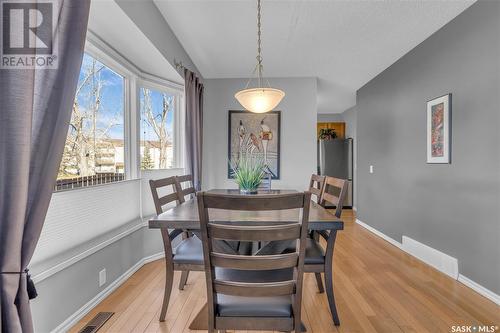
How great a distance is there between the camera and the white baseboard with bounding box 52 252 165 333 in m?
1.73

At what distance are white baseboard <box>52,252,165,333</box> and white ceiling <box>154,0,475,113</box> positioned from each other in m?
2.49

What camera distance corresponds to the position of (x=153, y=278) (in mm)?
2551

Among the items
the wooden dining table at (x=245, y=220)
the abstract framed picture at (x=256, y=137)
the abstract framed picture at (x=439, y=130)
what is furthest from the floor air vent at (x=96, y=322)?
the abstract framed picture at (x=439, y=130)

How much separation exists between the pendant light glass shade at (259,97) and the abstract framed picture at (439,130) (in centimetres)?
179

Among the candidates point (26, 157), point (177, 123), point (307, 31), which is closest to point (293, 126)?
point (307, 31)

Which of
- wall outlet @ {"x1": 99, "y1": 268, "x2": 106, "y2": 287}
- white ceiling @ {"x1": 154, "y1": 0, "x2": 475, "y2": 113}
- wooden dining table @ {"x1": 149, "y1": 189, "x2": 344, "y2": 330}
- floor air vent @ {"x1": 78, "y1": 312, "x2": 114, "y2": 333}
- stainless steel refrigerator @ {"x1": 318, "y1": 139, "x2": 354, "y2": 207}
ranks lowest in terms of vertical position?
floor air vent @ {"x1": 78, "y1": 312, "x2": 114, "y2": 333}

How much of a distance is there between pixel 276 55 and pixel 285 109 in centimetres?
102

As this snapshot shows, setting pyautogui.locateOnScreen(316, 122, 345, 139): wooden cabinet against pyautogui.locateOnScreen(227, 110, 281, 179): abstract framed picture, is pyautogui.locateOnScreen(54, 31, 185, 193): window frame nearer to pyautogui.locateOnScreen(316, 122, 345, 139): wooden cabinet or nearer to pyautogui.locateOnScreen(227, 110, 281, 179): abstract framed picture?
pyautogui.locateOnScreen(227, 110, 281, 179): abstract framed picture

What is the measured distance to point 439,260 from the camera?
2771mm

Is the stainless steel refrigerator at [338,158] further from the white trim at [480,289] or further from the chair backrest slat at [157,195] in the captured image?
the chair backrest slat at [157,195]

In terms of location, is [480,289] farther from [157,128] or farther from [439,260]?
[157,128]

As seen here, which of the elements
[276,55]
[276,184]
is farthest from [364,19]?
[276,184]

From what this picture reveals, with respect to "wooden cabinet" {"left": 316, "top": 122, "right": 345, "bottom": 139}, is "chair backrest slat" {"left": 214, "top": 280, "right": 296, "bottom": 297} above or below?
below

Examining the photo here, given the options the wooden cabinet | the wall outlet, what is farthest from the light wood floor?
the wooden cabinet
